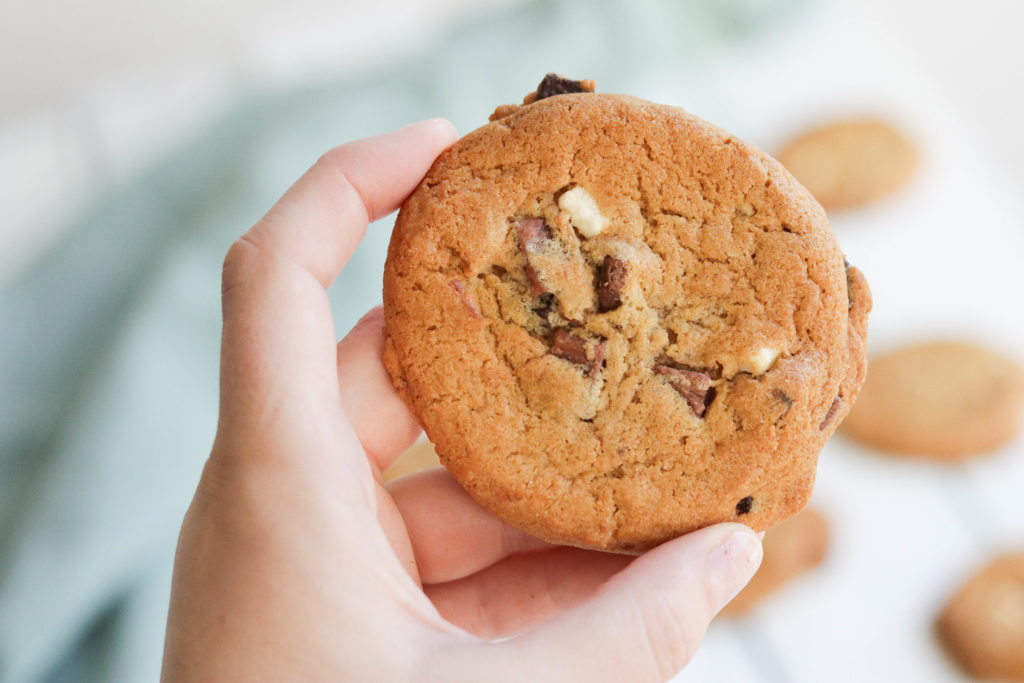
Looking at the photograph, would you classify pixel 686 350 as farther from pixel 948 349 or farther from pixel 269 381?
pixel 948 349

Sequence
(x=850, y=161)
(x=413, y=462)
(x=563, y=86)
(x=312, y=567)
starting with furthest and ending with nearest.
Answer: (x=850, y=161)
(x=413, y=462)
(x=563, y=86)
(x=312, y=567)

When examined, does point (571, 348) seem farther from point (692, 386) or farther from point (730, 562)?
point (730, 562)

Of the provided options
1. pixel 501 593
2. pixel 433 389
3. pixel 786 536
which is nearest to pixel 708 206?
pixel 433 389

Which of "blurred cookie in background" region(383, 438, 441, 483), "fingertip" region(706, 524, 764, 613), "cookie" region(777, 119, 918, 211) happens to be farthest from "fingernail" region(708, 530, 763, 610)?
"cookie" region(777, 119, 918, 211)

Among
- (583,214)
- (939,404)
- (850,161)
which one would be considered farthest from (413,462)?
(850,161)

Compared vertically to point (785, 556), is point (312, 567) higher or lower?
higher

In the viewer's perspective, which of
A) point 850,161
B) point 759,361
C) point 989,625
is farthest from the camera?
point 850,161

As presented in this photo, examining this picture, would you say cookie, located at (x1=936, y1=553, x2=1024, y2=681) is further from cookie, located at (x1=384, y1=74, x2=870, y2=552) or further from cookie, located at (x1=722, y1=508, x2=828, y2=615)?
cookie, located at (x1=384, y1=74, x2=870, y2=552)
